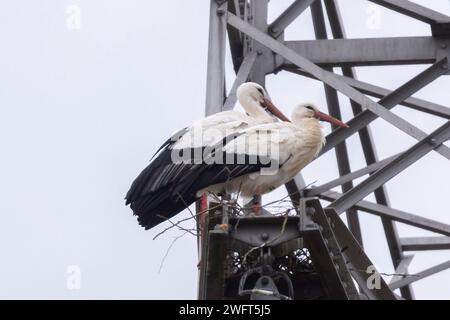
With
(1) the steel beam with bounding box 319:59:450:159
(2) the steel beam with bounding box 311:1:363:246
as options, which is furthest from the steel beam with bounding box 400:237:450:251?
(1) the steel beam with bounding box 319:59:450:159

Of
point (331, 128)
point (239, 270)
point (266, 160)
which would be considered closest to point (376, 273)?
point (239, 270)

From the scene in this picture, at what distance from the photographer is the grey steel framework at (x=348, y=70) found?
8703 millimetres

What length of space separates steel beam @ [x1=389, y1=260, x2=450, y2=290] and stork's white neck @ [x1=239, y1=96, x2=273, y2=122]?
1205mm

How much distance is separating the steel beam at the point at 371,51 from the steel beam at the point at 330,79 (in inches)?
19.3

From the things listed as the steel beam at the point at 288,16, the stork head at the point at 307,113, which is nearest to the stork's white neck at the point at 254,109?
the stork head at the point at 307,113

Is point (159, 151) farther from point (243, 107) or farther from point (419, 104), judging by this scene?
point (419, 104)

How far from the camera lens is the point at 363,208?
30.6 feet

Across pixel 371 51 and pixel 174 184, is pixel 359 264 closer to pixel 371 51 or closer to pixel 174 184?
pixel 174 184

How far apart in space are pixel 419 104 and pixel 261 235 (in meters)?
3.42

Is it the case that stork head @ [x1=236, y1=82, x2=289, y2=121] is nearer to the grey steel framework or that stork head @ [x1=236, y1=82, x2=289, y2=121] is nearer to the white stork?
the grey steel framework

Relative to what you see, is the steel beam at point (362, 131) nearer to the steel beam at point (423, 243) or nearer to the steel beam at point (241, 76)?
the steel beam at point (423, 243)
